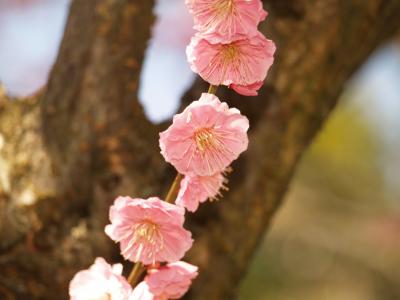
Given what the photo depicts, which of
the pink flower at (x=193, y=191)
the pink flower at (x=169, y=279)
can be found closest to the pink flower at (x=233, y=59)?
the pink flower at (x=193, y=191)

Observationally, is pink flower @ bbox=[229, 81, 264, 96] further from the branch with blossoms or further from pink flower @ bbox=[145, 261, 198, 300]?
pink flower @ bbox=[145, 261, 198, 300]

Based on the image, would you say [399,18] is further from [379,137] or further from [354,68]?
[379,137]

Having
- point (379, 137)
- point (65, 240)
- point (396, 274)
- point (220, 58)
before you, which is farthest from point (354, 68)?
point (379, 137)

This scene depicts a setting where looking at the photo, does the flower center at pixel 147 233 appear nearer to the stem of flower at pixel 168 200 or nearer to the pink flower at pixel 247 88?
the stem of flower at pixel 168 200

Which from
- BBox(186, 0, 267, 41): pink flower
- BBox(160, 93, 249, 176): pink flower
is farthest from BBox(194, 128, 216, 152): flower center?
BBox(186, 0, 267, 41): pink flower

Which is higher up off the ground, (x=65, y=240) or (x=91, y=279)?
(x=91, y=279)

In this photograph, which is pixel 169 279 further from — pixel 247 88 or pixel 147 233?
pixel 247 88

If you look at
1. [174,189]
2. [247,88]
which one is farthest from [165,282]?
[247,88]
